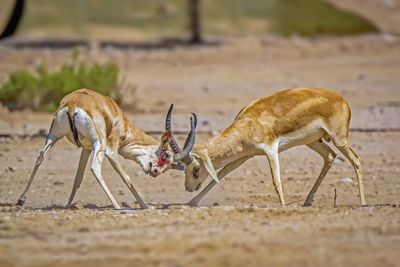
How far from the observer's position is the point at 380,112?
18594mm

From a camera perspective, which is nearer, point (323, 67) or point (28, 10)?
point (323, 67)

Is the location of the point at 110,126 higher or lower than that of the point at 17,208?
higher

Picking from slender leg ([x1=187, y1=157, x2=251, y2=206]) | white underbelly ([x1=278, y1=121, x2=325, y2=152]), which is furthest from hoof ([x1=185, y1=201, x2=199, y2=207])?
white underbelly ([x1=278, y1=121, x2=325, y2=152])

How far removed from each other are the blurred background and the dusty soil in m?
0.02

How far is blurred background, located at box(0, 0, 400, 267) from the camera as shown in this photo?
28.5ft

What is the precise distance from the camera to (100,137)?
1162 centimetres

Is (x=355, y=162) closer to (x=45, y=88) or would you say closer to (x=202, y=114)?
(x=202, y=114)

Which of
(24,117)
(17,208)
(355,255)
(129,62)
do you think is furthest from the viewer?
(129,62)

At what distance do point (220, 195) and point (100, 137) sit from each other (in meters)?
2.09

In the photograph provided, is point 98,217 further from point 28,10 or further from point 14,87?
point 28,10

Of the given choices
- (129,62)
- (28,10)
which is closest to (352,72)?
(129,62)

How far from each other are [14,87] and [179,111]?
2.93 meters

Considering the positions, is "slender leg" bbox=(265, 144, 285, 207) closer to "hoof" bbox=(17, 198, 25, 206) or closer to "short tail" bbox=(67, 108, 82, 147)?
"short tail" bbox=(67, 108, 82, 147)

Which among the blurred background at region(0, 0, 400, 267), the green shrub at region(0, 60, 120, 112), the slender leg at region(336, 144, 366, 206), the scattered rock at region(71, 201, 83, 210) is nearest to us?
the blurred background at region(0, 0, 400, 267)
